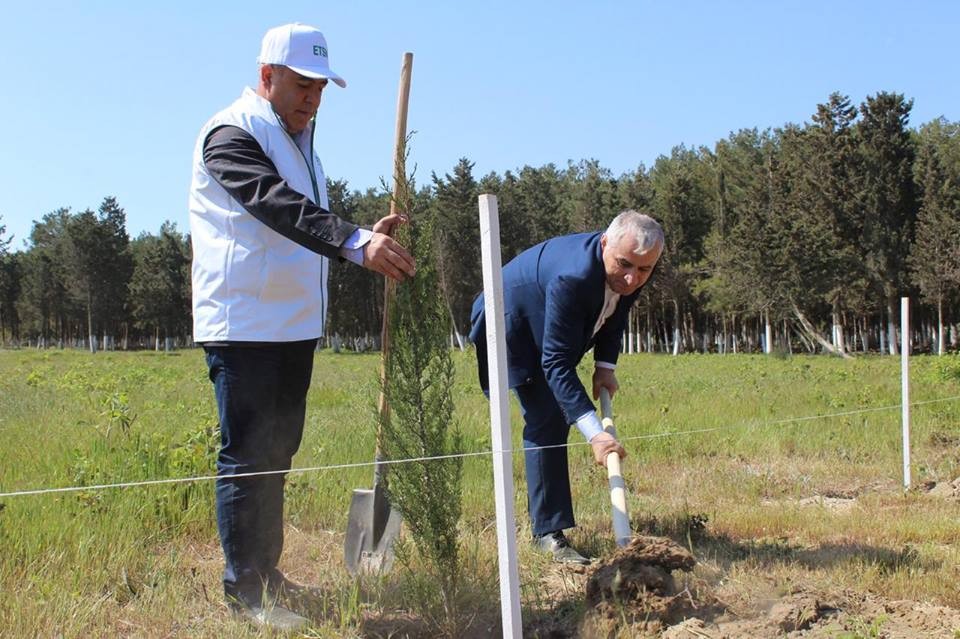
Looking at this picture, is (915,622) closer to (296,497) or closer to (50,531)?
(296,497)

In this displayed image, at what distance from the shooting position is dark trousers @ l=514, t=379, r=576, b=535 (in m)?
4.19

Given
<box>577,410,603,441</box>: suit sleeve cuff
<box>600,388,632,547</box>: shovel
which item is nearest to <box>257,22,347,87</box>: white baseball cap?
<box>577,410,603,441</box>: suit sleeve cuff

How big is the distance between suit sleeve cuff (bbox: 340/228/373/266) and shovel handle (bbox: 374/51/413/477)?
0.42 meters

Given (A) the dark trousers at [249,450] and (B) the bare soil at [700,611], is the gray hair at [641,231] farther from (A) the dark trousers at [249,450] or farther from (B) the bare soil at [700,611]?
(A) the dark trousers at [249,450]

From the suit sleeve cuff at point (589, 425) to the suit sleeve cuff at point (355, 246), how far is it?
1351mm

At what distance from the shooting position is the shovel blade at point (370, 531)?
376 cm

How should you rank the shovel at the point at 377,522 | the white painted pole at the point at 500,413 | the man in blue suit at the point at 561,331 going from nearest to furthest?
the white painted pole at the point at 500,413 → the man in blue suit at the point at 561,331 → the shovel at the point at 377,522

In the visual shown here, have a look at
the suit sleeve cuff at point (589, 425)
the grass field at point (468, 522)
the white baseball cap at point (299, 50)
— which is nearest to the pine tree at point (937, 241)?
the grass field at point (468, 522)

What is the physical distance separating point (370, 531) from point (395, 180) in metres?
1.70

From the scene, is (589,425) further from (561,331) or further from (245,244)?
(245,244)

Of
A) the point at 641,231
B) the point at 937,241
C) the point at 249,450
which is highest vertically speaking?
the point at 937,241

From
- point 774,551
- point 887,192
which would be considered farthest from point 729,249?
point 774,551

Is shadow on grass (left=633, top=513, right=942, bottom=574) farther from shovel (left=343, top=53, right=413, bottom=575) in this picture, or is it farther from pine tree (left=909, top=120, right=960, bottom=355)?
pine tree (left=909, top=120, right=960, bottom=355)

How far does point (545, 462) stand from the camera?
166 inches
